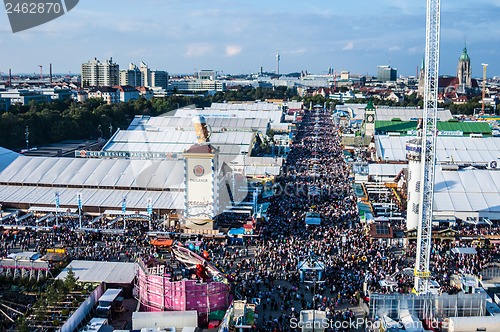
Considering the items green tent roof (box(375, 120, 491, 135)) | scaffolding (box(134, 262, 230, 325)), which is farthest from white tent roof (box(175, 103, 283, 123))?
scaffolding (box(134, 262, 230, 325))

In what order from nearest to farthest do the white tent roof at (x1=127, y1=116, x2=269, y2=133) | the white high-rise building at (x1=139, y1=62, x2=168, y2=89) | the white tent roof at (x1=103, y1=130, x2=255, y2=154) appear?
the white tent roof at (x1=103, y1=130, x2=255, y2=154) < the white tent roof at (x1=127, y1=116, x2=269, y2=133) < the white high-rise building at (x1=139, y1=62, x2=168, y2=89)

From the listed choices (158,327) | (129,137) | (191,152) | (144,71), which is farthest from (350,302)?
(144,71)

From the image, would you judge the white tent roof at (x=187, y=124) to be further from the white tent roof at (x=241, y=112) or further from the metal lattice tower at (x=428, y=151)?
the metal lattice tower at (x=428, y=151)

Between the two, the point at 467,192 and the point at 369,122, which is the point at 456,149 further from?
the point at 467,192

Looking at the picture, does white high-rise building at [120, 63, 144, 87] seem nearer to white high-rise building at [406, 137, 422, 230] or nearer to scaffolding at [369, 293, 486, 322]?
white high-rise building at [406, 137, 422, 230]

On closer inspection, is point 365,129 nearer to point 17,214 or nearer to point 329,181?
point 329,181

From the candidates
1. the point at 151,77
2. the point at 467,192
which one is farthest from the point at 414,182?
the point at 151,77
